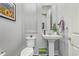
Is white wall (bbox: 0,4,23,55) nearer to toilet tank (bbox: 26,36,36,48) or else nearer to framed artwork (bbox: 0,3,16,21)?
framed artwork (bbox: 0,3,16,21)

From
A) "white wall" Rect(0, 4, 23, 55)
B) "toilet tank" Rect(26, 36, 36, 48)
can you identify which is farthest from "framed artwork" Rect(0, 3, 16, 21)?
"toilet tank" Rect(26, 36, 36, 48)

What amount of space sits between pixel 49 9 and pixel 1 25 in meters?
1.94

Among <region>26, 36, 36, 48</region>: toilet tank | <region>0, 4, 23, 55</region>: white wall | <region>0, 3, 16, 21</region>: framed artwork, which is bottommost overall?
<region>26, 36, 36, 48</region>: toilet tank

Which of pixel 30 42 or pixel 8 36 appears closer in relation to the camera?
pixel 8 36

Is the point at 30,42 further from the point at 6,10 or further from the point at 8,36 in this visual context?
the point at 6,10

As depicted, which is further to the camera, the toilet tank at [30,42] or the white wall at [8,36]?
the toilet tank at [30,42]

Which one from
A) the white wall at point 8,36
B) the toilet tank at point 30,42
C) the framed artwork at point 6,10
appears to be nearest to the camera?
the framed artwork at point 6,10

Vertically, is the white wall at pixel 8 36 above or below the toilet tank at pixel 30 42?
above

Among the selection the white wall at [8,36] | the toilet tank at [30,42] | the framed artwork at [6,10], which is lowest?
the toilet tank at [30,42]

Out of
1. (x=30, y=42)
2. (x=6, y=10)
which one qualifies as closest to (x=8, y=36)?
→ (x=6, y=10)

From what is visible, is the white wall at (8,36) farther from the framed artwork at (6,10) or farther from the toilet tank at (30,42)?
the toilet tank at (30,42)

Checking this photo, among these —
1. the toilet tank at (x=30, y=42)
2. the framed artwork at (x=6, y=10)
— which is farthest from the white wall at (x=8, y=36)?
the toilet tank at (x=30, y=42)

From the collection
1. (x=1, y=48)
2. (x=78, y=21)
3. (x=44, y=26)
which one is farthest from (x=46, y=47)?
(x=1, y=48)

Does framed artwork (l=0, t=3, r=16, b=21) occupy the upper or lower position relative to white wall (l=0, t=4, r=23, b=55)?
upper
